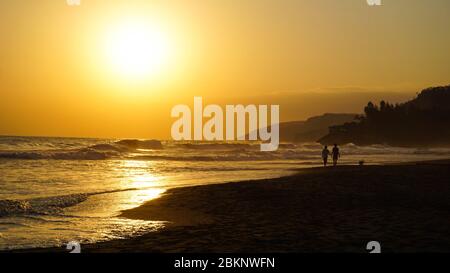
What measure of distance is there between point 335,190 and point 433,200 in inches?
151

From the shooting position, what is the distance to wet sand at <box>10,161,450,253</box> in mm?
9094

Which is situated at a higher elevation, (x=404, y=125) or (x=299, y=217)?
(x=404, y=125)

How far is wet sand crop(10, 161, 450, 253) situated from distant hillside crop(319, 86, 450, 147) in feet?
425

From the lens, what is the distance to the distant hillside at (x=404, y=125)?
14038 centimetres

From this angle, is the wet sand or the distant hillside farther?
the distant hillside

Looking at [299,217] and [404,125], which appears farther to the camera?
[404,125]

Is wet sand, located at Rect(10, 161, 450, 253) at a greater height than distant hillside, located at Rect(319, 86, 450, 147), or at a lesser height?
lesser

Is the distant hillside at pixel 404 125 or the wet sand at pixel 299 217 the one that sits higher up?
the distant hillside at pixel 404 125

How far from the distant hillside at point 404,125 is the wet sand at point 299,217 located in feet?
425

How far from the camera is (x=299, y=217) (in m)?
12.3

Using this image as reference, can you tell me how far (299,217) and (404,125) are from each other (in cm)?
14669
